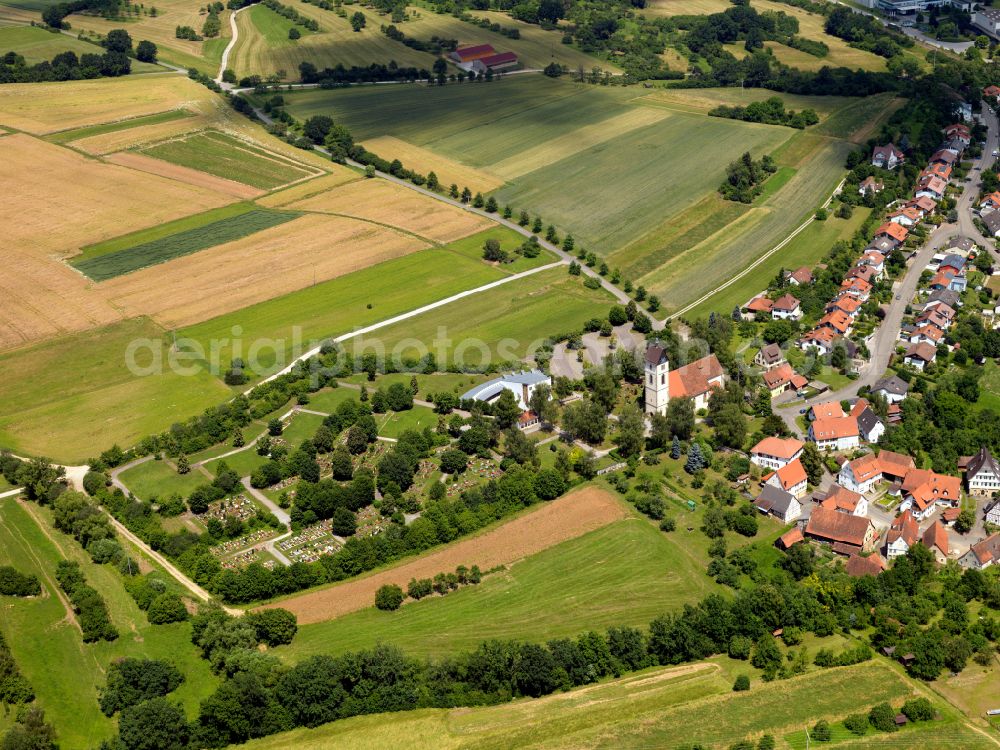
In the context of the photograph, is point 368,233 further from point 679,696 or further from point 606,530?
point 679,696

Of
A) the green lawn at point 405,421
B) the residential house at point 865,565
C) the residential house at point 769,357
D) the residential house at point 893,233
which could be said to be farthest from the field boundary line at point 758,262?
the residential house at point 865,565

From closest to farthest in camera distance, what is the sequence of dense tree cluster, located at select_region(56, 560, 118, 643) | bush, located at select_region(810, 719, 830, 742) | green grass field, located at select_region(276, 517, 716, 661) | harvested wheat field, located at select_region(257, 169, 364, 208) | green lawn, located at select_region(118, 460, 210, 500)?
bush, located at select_region(810, 719, 830, 742)
green grass field, located at select_region(276, 517, 716, 661)
dense tree cluster, located at select_region(56, 560, 118, 643)
green lawn, located at select_region(118, 460, 210, 500)
harvested wheat field, located at select_region(257, 169, 364, 208)

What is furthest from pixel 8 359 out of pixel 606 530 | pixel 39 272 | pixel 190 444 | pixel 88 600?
pixel 606 530

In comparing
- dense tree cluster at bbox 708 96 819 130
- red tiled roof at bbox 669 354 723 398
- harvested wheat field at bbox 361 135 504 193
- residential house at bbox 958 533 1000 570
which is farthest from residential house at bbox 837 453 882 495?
dense tree cluster at bbox 708 96 819 130

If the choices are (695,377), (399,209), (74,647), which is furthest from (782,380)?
(74,647)

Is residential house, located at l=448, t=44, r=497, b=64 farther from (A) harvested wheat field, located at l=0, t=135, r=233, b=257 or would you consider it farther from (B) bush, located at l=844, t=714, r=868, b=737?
(B) bush, located at l=844, t=714, r=868, b=737
